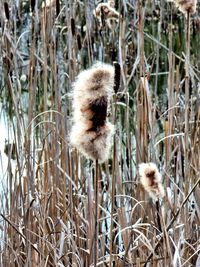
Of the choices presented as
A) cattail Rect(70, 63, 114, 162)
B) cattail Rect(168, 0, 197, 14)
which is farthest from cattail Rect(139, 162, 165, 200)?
cattail Rect(168, 0, 197, 14)

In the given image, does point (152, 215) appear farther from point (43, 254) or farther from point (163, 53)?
point (163, 53)

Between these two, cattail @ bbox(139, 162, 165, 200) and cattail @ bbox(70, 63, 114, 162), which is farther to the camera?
cattail @ bbox(139, 162, 165, 200)

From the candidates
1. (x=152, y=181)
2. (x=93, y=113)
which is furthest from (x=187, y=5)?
(x=93, y=113)

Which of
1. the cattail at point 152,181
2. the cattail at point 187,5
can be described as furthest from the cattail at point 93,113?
the cattail at point 187,5

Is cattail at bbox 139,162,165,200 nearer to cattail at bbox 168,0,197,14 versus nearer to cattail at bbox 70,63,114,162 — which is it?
cattail at bbox 70,63,114,162

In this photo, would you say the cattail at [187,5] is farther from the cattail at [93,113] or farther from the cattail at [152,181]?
the cattail at [93,113]

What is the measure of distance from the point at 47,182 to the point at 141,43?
606 mm

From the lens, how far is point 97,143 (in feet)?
4.16

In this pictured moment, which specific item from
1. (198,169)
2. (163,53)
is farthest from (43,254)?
(163,53)

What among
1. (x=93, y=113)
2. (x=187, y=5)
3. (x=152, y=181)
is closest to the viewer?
(x=93, y=113)

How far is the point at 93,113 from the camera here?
1.25 metres

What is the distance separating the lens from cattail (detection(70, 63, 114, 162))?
1.25m

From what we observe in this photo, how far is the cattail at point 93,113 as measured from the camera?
1250mm

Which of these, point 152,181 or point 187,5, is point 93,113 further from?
point 187,5
